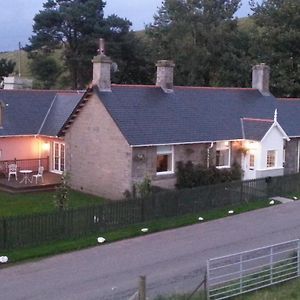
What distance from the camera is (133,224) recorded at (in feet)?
82.5

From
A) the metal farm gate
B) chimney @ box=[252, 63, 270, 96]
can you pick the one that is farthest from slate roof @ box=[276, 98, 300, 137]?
the metal farm gate

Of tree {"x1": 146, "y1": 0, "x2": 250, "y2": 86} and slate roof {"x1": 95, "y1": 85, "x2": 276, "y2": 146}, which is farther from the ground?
tree {"x1": 146, "y1": 0, "x2": 250, "y2": 86}

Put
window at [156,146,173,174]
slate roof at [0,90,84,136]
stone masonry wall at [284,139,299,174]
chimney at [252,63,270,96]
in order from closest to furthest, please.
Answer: window at [156,146,173,174]
stone masonry wall at [284,139,299,174]
slate roof at [0,90,84,136]
chimney at [252,63,270,96]

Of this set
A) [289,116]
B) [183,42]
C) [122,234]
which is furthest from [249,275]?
[183,42]

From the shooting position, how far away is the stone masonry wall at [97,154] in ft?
101

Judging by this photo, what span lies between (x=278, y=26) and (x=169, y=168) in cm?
3238

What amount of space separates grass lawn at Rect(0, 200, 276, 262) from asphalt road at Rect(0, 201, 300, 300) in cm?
41

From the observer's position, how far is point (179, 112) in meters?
34.2

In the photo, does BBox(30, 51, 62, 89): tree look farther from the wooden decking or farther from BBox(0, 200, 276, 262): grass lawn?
BBox(0, 200, 276, 262): grass lawn

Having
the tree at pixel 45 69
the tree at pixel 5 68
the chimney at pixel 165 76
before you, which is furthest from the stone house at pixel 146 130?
the tree at pixel 45 69

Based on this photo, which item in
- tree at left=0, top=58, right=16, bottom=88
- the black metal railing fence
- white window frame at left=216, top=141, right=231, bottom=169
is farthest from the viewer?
tree at left=0, top=58, right=16, bottom=88

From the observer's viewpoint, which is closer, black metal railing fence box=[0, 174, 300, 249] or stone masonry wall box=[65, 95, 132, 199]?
black metal railing fence box=[0, 174, 300, 249]

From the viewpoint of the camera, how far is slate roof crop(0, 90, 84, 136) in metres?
37.8

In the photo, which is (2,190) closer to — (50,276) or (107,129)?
(107,129)
